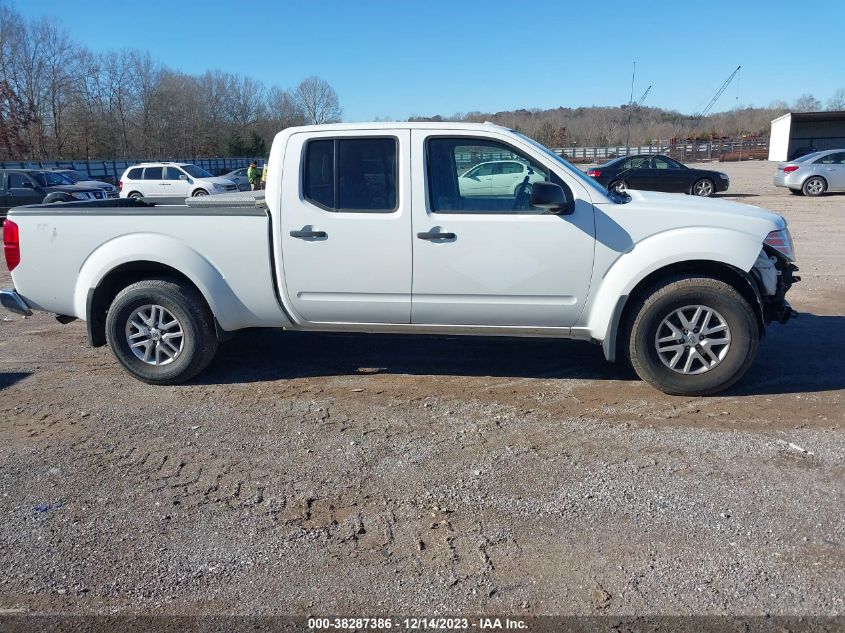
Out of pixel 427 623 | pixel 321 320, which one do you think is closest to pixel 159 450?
pixel 321 320

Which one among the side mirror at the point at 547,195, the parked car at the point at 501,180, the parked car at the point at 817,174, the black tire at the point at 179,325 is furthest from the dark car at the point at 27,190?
the parked car at the point at 817,174

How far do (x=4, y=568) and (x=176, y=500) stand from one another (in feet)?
2.77

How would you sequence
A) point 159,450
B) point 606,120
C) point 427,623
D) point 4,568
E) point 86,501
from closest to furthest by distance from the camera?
1. point 427,623
2. point 4,568
3. point 86,501
4. point 159,450
5. point 606,120

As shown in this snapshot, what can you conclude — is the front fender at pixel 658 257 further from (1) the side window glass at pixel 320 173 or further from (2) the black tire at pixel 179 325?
(2) the black tire at pixel 179 325

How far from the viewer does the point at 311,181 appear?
5254 millimetres

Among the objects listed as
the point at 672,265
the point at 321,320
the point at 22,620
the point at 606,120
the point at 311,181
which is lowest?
the point at 22,620

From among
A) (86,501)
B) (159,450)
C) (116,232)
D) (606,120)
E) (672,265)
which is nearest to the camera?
(86,501)

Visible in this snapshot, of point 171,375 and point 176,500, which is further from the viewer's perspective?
point 171,375

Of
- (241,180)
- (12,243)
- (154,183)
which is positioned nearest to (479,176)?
(12,243)

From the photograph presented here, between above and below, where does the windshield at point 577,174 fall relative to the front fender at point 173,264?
above

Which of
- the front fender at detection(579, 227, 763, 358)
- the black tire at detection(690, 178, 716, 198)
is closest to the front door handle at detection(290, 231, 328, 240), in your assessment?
the front fender at detection(579, 227, 763, 358)

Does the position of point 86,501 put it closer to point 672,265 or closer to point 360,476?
point 360,476

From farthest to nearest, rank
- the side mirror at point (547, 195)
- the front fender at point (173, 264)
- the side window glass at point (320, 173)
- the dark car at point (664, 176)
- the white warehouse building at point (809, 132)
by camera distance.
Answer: the white warehouse building at point (809, 132), the dark car at point (664, 176), the front fender at point (173, 264), the side window glass at point (320, 173), the side mirror at point (547, 195)

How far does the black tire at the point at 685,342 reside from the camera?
16.3 feet
